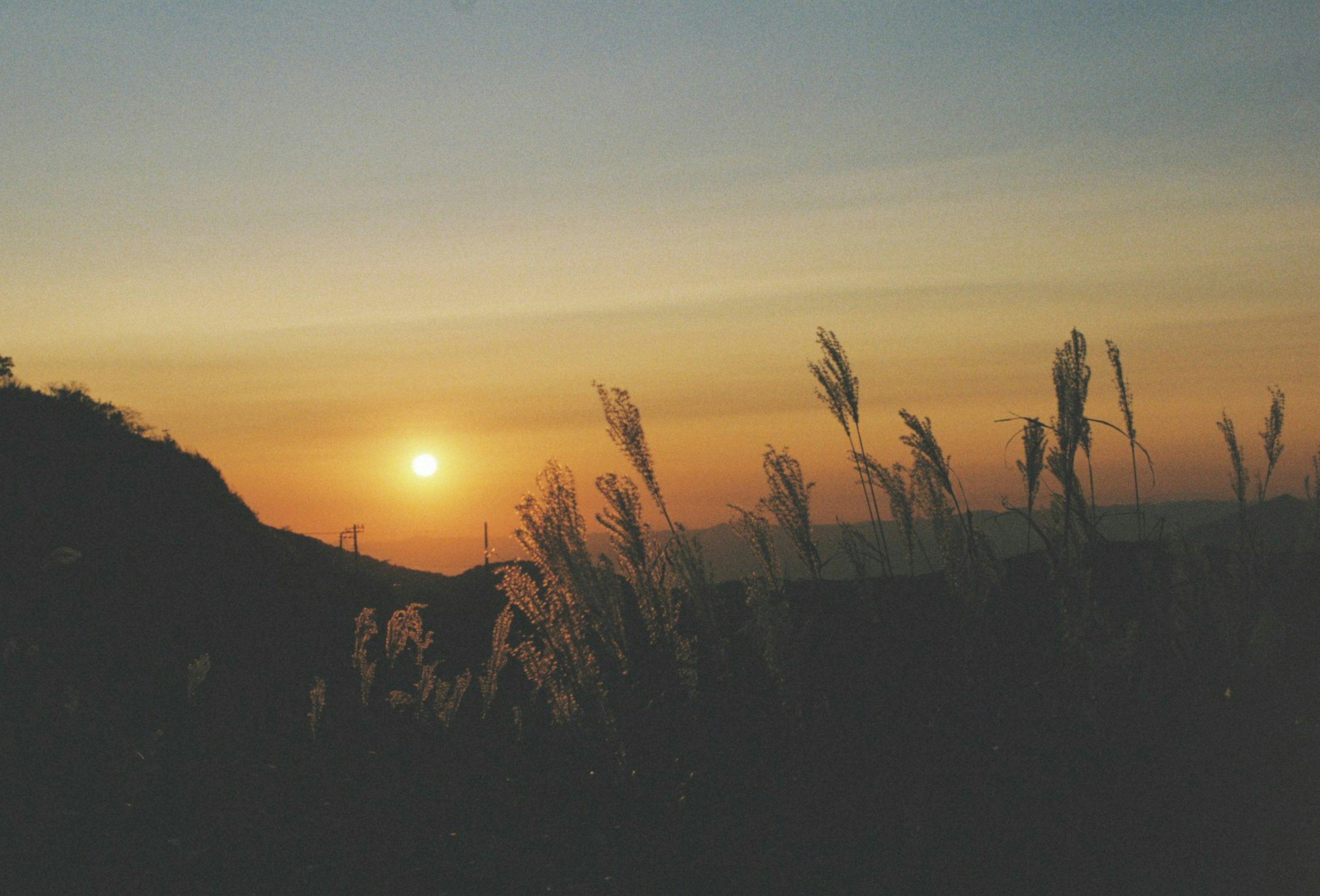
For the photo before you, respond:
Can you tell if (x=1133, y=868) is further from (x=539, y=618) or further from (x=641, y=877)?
(x=539, y=618)

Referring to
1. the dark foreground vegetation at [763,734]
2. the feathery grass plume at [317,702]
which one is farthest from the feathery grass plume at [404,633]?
the feathery grass plume at [317,702]

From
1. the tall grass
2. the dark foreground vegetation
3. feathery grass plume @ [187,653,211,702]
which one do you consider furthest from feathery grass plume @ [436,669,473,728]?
the tall grass

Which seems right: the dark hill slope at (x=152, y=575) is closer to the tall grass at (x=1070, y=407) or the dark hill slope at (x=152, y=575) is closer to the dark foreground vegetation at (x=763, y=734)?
the dark foreground vegetation at (x=763, y=734)

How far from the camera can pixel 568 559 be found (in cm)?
412

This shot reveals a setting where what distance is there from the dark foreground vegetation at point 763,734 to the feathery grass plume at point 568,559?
1 centimetres

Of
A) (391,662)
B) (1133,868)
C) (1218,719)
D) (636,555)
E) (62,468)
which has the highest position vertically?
(62,468)

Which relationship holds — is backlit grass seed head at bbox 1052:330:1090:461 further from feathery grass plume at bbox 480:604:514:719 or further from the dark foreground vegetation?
feathery grass plume at bbox 480:604:514:719

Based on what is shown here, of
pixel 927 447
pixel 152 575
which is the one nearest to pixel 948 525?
pixel 927 447

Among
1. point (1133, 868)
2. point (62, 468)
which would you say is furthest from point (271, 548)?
point (1133, 868)

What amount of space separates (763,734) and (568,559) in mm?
1115

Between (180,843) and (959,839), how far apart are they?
2.88 meters

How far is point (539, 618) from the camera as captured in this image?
14.7 feet

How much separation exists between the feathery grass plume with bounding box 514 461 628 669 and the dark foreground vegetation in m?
0.01

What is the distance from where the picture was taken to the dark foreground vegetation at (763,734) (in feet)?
11.0
